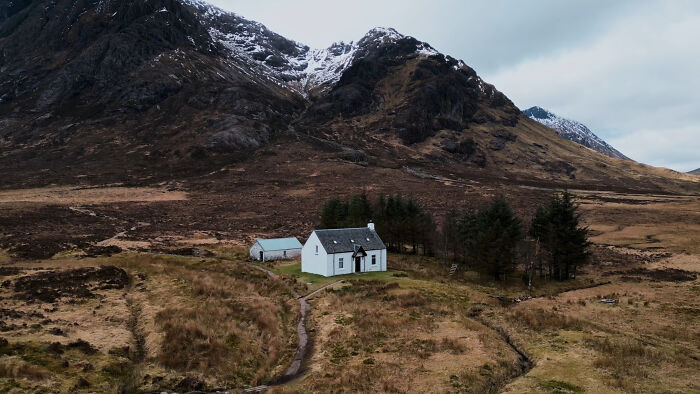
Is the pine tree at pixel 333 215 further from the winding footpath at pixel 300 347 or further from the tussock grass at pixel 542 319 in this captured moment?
the tussock grass at pixel 542 319

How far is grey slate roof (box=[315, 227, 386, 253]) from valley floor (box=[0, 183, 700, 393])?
12.7 ft

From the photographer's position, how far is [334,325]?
34.9 metres

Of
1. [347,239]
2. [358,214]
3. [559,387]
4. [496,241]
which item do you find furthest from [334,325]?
[358,214]

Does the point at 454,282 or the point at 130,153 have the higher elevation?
the point at 130,153

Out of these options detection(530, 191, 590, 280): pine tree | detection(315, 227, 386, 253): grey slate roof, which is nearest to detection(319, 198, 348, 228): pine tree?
detection(315, 227, 386, 253): grey slate roof

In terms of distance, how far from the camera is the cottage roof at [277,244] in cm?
6578

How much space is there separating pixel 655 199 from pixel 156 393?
177483 mm

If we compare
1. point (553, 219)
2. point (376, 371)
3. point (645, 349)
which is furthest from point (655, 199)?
point (376, 371)

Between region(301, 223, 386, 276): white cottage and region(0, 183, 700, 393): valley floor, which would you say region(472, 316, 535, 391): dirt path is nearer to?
region(0, 183, 700, 393): valley floor

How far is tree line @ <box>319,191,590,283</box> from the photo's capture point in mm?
55219

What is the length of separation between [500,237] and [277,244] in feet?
106

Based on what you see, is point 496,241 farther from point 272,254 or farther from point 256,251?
point 256,251

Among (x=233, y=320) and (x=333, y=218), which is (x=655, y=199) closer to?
(x=333, y=218)

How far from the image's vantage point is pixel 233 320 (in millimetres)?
34781
